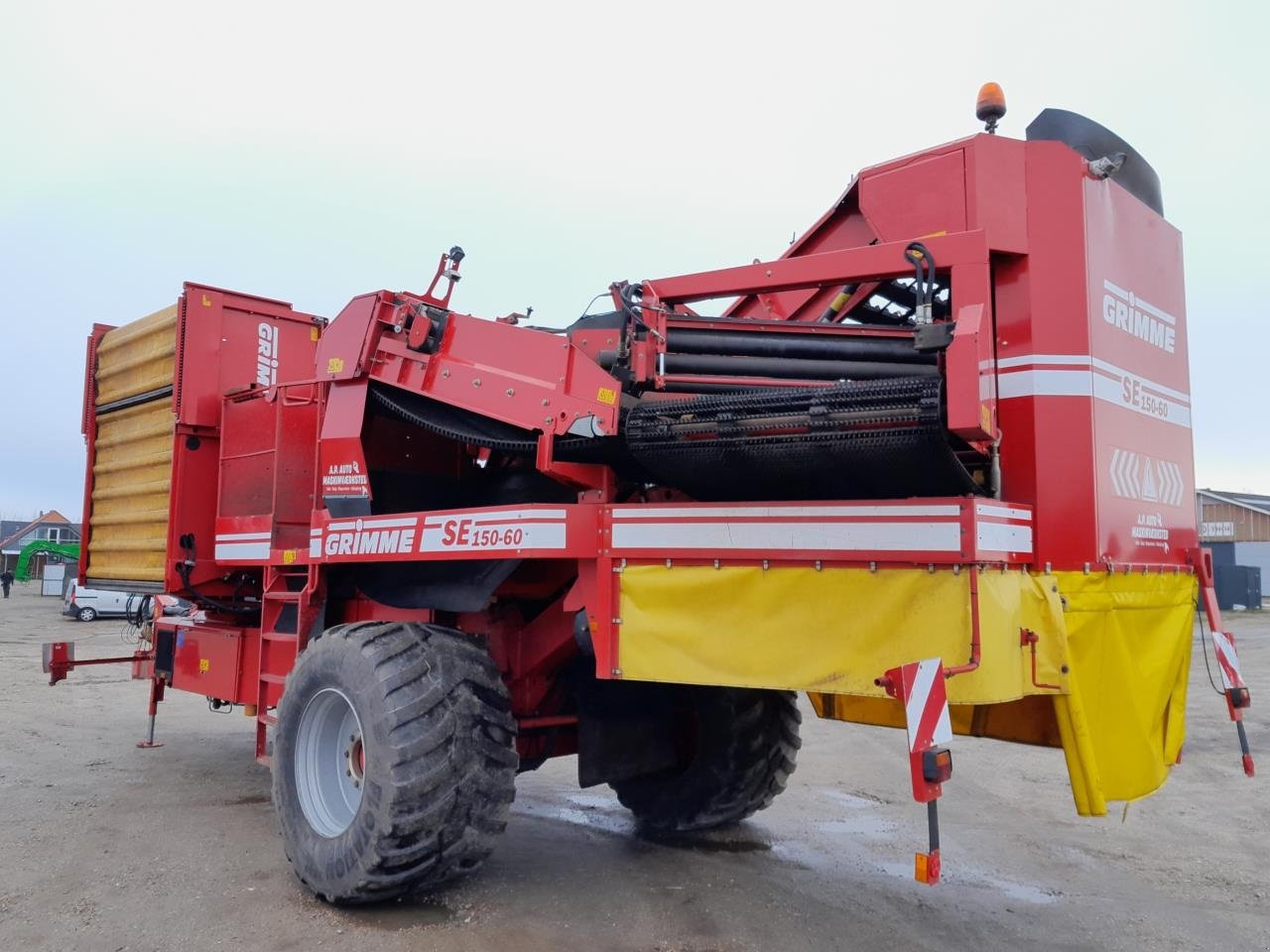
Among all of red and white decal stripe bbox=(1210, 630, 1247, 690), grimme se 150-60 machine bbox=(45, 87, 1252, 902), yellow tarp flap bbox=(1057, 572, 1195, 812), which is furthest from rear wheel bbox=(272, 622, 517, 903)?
red and white decal stripe bbox=(1210, 630, 1247, 690)

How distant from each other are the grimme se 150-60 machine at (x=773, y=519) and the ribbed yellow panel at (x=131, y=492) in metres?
1.67

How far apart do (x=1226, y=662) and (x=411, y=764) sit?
365 centimetres

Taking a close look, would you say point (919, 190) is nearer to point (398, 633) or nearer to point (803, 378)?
point (803, 378)

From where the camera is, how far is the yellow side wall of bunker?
3.42 metres

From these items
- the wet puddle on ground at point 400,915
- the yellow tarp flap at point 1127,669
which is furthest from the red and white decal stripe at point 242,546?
the yellow tarp flap at point 1127,669

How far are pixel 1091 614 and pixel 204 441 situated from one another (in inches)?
215

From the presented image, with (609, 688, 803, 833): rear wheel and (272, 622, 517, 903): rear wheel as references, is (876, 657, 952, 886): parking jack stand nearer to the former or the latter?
(272, 622, 517, 903): rear wheel

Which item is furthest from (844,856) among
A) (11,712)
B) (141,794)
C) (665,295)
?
(11,712)

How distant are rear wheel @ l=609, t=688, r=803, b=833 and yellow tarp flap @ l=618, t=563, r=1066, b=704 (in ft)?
6.05

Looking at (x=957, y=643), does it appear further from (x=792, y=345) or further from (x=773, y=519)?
(x=792, y=345)

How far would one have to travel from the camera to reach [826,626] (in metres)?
3.60

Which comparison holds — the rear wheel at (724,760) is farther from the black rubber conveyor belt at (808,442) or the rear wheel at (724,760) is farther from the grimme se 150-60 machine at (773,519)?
the black rubber conveyor belt at (808,442)

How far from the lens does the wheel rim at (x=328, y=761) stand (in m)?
4.76

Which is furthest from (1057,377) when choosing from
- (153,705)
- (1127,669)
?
(153,705)
